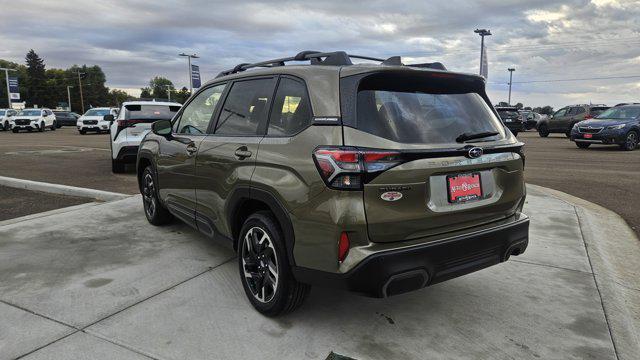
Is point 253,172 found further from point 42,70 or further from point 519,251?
point 42,70

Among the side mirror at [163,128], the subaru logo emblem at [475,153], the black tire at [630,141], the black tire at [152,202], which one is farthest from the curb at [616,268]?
the black tire at [630,141]

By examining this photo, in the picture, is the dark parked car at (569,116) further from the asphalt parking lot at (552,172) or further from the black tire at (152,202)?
the black tire at (152,202)

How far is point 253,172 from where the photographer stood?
325cm

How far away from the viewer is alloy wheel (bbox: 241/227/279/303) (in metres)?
3.21

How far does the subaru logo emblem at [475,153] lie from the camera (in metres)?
2.95

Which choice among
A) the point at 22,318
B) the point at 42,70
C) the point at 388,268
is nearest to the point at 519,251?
the point at 388,268

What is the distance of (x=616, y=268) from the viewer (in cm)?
434

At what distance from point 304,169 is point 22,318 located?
87.3 inches

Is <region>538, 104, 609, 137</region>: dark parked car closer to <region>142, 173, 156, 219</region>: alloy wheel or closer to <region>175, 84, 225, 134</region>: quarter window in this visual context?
<region>142, 173, 156, 219</region>: alloy wheel

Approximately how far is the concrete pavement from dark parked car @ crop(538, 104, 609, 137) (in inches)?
854

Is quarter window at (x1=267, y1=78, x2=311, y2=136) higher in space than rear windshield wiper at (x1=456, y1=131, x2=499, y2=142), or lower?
higher

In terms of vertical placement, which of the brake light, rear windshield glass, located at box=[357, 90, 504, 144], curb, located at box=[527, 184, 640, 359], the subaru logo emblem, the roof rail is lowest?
curb, located at box=[527, 184, 640, 359]

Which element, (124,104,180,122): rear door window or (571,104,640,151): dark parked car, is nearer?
(124,104,180,122): rear door window

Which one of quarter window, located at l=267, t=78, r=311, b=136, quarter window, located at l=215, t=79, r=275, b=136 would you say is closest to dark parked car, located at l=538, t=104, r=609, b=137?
quarter window, located at l=215, t=79, r=275, b=136
